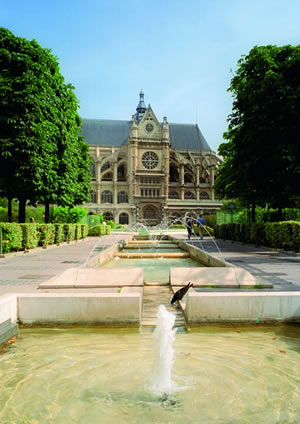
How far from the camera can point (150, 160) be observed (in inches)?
2997

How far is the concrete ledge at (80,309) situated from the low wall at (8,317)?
111 millimetres

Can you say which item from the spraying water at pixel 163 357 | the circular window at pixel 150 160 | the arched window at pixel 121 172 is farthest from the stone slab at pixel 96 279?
the arched window at pixel 121 172

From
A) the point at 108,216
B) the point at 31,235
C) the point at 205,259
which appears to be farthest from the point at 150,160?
the point at 205,259

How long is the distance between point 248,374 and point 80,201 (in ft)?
88.9

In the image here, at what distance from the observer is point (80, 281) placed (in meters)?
6.61

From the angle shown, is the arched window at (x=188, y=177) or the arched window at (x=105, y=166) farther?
the arched window at (x=188, y=177)

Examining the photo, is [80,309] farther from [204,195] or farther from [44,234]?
[204,195]

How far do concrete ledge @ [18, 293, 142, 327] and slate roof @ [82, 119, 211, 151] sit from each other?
7993 cm

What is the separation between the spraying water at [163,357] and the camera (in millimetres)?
3111

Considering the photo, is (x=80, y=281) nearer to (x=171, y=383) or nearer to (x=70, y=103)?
(x=171, y=383)

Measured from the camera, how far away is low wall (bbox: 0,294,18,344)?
4.18m

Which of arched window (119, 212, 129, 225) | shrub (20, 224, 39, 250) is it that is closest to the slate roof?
arched window (119, 212, 129, 225)

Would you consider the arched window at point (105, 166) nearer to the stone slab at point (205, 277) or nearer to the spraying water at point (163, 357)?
the stone slab at point (205, 277)

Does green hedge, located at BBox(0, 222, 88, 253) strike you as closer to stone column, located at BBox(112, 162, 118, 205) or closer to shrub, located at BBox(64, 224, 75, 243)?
shrub, located at BBox(64, 224, 75, 243)
